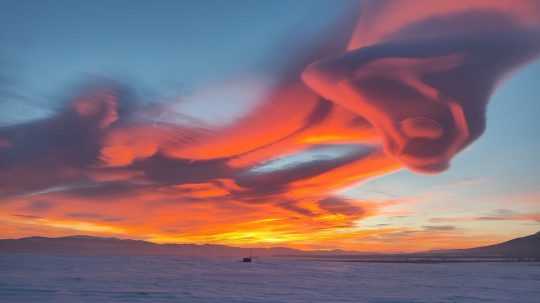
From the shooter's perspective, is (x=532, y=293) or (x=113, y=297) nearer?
(x=113, y=297)

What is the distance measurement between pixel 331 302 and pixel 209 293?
6.55 meters

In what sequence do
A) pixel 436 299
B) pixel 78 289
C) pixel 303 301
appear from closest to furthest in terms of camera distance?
1. pixel 303 301
2. pixel 436 299
3. pixel 78 289

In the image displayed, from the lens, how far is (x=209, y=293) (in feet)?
80.6

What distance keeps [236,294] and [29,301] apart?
30.3 ft

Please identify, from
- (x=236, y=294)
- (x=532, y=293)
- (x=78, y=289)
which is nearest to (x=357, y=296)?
(x=236, y=294)

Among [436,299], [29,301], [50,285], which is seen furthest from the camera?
[50,285]

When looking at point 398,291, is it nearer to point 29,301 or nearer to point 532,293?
point 532,293

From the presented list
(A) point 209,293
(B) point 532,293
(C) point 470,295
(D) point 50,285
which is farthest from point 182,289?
(B) point 532,293

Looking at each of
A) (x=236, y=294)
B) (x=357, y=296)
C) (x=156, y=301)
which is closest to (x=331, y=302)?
(x=357, y=296)

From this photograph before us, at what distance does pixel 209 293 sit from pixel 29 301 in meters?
8.20

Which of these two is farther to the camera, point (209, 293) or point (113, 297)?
point (209, 293)

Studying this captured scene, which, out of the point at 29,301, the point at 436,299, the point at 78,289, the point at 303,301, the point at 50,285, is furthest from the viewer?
the point at 50,285

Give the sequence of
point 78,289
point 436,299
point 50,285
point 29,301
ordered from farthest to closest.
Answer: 1. point 50,285
2. point 78,289
3. point 436,299
4. point 29,301

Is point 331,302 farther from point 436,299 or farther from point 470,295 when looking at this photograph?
point 470,295
